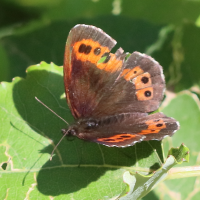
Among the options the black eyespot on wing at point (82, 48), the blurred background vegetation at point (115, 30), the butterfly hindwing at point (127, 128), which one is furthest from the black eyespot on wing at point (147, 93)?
the blurred background vegetation at point (115, 30)

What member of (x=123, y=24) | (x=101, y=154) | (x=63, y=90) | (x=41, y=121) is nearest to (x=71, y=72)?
(x=63, y=90)

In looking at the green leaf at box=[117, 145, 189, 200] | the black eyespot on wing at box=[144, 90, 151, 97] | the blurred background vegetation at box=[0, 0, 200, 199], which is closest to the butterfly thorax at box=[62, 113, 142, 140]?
the black eyespot on wing at box=[144, 90, 151, 97]

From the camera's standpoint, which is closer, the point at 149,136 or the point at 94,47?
the point at 149,136

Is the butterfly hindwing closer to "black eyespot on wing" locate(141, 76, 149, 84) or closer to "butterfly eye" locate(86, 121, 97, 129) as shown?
"butterfly eye" locate(86, 121, 97, 129)

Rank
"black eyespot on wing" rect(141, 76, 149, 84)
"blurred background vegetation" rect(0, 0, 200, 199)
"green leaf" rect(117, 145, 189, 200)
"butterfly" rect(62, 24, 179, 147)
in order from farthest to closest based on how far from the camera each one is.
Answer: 1. "blurred background vegetation" rect(0, 0, 200, 199)
2. "black eyespot on wing" rect(141, 76, 149, 84)
3. "butterfly" rect(62, 24, 179, 147)
4. "green leaf" rect(117, 145, 189, 200)

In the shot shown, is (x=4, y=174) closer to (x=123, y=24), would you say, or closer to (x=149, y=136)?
(x=149, y=136)

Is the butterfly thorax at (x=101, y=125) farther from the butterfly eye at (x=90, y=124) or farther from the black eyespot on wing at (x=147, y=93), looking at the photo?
the black eyespot on wing at (x=147, y=93)
